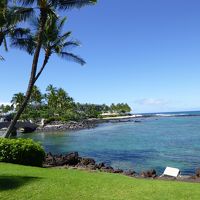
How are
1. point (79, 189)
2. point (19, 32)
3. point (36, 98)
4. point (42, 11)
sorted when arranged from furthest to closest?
point (36, 98) < point (19, 32) < point (42, 11) < point (79, 189)

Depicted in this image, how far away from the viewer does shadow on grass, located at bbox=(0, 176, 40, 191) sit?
10811 millimetres

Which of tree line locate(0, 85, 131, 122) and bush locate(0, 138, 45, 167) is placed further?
tree line locate(0, 85, 131, 122)

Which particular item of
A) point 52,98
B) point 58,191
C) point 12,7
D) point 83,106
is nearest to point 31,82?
point 12,7

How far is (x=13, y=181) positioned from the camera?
11.6 m

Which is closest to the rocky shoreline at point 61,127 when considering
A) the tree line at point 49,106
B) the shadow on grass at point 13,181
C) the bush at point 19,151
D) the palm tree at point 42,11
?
the tree line at point 49,106

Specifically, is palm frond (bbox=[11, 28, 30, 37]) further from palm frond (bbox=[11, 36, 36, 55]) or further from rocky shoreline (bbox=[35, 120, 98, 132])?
rocky shoreline (bbox=[35, 120, 98, 132])

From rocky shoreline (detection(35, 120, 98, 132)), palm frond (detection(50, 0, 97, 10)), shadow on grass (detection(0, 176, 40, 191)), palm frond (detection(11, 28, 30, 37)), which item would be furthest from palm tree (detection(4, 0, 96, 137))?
rocky shoreline (detection(35, 120, 98, 132))

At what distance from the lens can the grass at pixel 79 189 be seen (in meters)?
10.0

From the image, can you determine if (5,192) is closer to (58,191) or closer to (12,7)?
(58,191)

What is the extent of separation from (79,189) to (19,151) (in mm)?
7117

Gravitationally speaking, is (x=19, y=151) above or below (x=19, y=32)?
below

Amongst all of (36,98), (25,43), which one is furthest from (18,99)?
(25,43)

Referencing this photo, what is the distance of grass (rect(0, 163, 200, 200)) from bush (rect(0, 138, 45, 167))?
385 cm

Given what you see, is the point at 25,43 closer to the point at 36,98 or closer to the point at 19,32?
the point at 19,32
